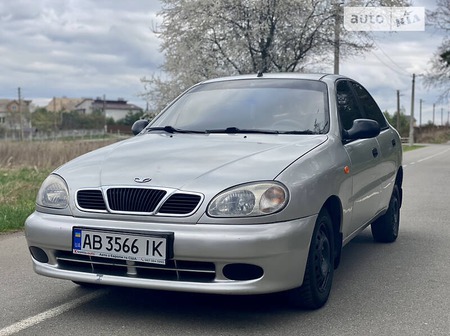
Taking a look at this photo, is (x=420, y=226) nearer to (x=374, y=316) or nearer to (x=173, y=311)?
(x=374, y=316)

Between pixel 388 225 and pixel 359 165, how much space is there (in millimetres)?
1723

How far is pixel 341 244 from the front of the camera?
4.57m

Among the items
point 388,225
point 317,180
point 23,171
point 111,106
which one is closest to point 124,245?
point 317,180

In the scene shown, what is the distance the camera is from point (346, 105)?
530cm

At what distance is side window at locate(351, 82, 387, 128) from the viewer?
19.5ft

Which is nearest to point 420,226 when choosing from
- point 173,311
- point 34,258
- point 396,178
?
point 396,178

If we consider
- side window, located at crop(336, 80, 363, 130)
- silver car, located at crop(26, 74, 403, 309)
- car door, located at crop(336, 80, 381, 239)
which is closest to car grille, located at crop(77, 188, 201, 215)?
silver car, located at crop(26, 74, 403, 309)

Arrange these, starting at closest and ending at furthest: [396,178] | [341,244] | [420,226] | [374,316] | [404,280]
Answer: [374,316] → [341,244] → [404,280] → [396,178] → [420,226]

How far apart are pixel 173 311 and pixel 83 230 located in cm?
81

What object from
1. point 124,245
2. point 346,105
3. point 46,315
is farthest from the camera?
point 346,105

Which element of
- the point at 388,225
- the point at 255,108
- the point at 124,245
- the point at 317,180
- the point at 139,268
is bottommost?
the point at 388,225

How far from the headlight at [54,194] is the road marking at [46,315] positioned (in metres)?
0.69

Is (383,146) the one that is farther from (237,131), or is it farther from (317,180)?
(317,180)

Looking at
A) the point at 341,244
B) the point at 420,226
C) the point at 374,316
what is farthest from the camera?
the point at 420,226
